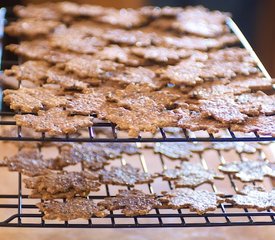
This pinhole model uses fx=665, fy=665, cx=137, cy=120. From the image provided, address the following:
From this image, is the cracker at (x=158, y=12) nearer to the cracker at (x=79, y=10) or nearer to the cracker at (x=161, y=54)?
the cracker at (x=79, y=10)

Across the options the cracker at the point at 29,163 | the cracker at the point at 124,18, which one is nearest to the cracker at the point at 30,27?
the cracker at the point at 124,18

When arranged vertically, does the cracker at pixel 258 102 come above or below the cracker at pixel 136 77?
above

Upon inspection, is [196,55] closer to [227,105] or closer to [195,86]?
[195,86]

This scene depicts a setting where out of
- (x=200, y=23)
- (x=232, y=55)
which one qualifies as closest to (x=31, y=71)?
(x=232, y=55)

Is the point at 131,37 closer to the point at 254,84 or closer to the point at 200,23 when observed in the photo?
the point at 200,23

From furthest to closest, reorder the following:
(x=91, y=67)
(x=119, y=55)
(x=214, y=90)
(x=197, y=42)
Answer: (x=197, y=42) < (x=119, y=55) < (x=91, y=67) < (x=214, y=90)
